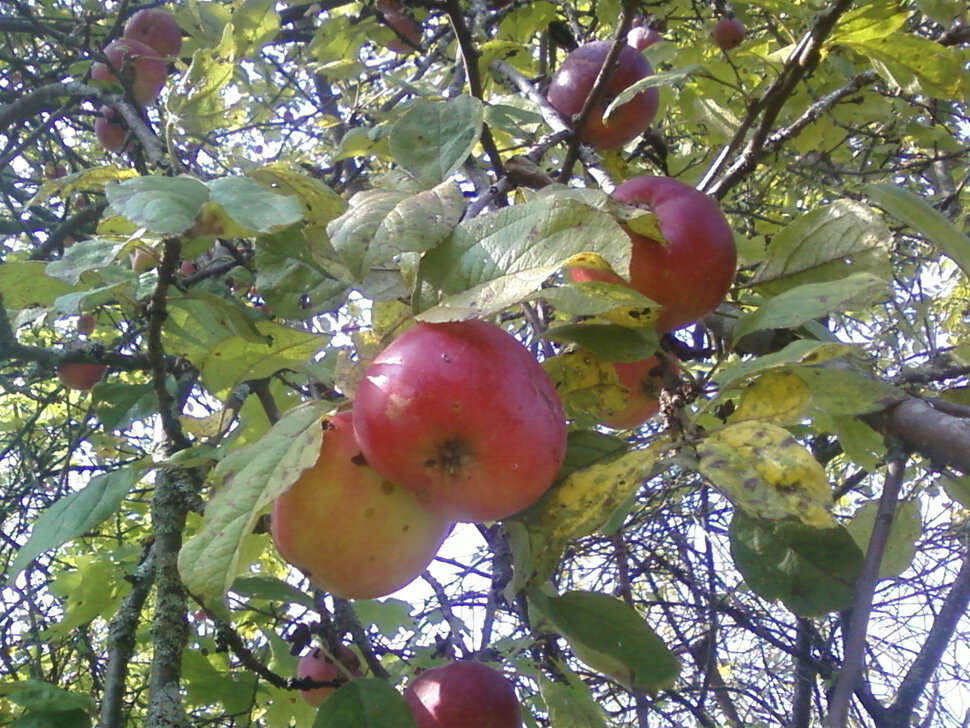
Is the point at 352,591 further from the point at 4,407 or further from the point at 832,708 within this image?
the point at 4,407

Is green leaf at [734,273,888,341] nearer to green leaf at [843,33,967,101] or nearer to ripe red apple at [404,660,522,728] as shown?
green leaf at [843,33,967,101]

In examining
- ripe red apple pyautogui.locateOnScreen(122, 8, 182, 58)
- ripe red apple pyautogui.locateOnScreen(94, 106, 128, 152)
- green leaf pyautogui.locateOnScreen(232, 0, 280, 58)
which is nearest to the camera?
green leaf pyautogui.locateOnScreen(232, 0, 280, 58)

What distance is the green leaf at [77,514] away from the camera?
1.04 meters

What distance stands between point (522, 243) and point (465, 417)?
15 cm

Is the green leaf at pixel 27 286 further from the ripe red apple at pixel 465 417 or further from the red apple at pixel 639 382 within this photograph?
the red apple at pixel 639 382

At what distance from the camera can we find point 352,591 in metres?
0.83

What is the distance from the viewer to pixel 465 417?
664 mm

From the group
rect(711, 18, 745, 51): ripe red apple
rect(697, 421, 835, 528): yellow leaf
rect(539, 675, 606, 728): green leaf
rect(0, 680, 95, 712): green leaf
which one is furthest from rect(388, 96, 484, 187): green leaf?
rect(711, 18, 745, 51): ripe red apple

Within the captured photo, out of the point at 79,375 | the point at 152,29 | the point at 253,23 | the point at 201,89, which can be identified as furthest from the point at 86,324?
the point at 201,89

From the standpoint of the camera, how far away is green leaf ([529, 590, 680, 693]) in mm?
893

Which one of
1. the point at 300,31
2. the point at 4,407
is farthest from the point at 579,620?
the point at 4,407

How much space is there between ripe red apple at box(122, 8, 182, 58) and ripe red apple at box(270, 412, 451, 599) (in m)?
2.45

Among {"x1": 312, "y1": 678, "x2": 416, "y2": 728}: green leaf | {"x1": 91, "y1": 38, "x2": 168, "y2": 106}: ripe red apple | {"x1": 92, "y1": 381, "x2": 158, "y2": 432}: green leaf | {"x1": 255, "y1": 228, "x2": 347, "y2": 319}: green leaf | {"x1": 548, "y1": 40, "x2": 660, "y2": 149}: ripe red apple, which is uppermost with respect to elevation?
{"x1": 91, "y1": 38, "x2": 168, "y2": 106}: ripe red apple

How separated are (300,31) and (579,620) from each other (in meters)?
2.42
